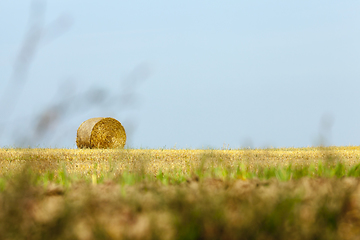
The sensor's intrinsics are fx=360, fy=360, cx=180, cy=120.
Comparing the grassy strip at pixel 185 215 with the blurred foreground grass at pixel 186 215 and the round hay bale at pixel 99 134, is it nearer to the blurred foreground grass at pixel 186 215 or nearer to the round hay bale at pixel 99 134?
the blurred foreground grass at pixel 186 215

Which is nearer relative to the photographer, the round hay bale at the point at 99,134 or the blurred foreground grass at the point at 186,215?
the blurred foreground grass at the point at 186,215

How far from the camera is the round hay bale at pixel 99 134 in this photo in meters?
13.8

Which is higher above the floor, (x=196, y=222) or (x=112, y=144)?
(x=112, y=144)

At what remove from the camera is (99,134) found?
1392cm

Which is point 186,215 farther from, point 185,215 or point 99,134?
point 99,134

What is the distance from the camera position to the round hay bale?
13828 mm

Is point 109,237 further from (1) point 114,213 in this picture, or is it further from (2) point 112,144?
(2) point 112,144

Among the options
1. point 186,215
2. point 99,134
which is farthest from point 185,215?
point 99,134

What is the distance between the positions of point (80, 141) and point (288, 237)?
42.2 ft

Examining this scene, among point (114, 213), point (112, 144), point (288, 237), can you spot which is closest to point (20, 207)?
point (114, 213)

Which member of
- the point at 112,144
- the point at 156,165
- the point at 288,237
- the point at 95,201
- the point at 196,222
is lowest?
the point at 288,237

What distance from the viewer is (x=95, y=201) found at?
8.73 ft

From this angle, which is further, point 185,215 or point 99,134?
point 99,134

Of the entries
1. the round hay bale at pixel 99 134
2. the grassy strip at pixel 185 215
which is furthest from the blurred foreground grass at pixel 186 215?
the round hay bale at pixel 99 134
